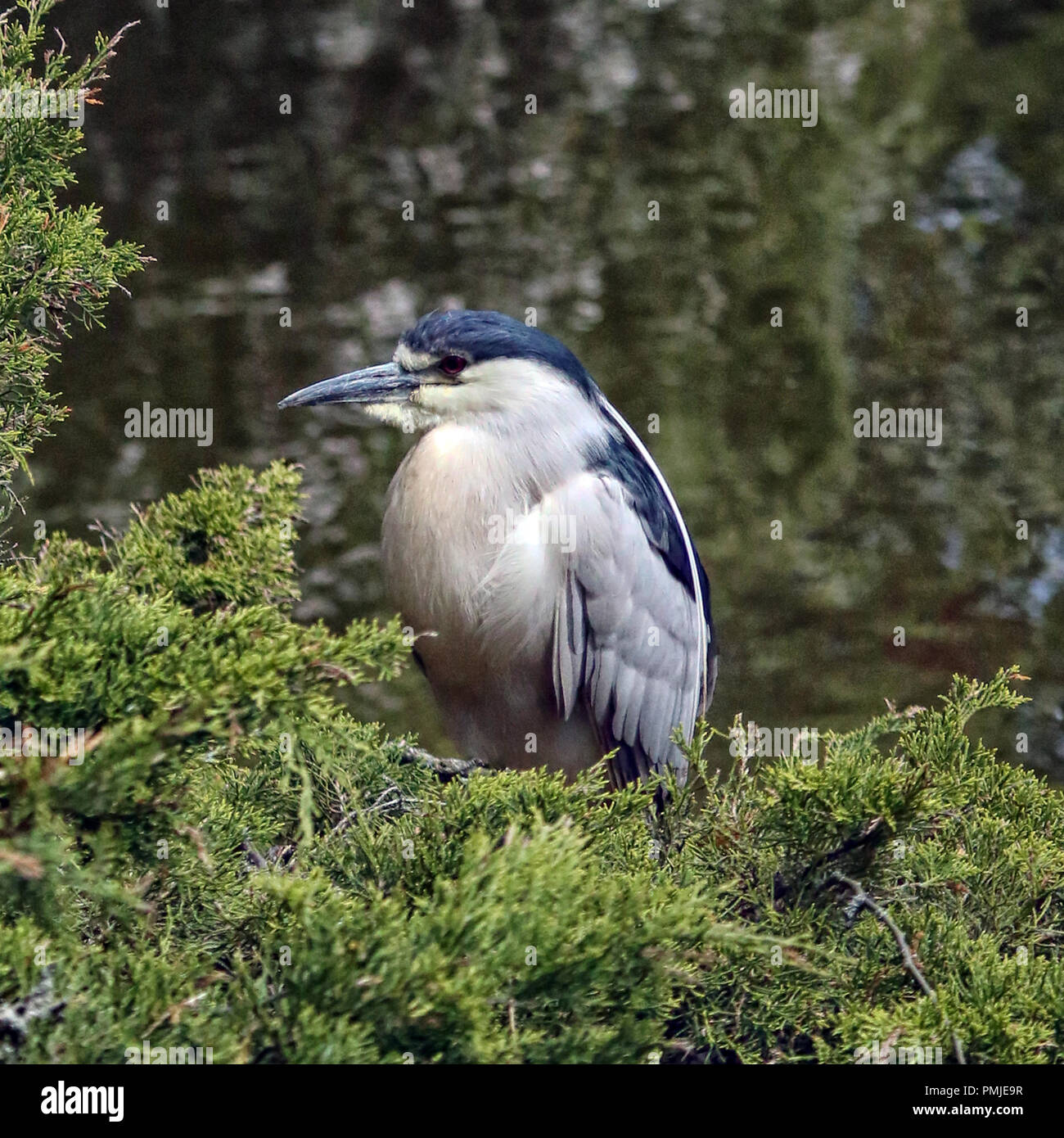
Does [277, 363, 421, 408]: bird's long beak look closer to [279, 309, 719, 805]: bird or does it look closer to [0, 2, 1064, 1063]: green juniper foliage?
[279, 309, 719, 805]: bird

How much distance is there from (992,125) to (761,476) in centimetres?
111

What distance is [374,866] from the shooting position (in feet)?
3.30

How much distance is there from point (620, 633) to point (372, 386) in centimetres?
50

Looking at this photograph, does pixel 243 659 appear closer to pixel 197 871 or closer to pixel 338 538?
pixel 197 871

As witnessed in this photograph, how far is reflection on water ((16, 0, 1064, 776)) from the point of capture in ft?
10.3

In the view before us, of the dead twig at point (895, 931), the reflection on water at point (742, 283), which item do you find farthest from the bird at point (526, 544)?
the reflection on water at point (742, 283)

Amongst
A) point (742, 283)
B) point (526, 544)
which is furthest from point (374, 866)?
point (742, 283)

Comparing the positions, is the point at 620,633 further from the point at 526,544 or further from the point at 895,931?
the point at 895,931

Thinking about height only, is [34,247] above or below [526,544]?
above

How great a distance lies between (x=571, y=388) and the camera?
1812 millimetres

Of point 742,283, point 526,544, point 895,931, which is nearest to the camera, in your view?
point 895,931

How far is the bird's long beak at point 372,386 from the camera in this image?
172cm

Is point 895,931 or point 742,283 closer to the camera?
point 895,931

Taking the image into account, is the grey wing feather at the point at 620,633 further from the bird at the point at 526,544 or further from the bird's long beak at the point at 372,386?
the bird's long beak at the point at 372,386
